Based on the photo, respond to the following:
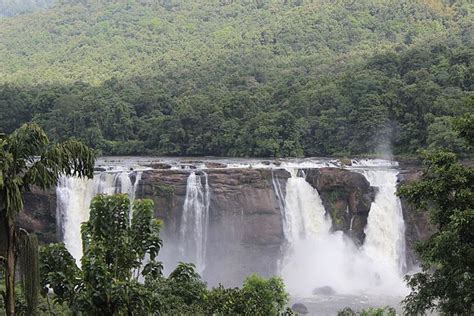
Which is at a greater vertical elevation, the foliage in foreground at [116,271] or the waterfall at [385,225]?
the foliage in foreground at [116,271]

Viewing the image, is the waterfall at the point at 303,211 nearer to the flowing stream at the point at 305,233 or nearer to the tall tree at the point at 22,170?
the flowing stream at the point at 305,233

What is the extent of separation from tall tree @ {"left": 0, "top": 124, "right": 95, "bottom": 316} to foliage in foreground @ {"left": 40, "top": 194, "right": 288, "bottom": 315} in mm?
826

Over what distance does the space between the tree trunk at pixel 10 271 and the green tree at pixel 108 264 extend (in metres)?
0.82

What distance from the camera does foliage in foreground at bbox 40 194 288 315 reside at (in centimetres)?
835

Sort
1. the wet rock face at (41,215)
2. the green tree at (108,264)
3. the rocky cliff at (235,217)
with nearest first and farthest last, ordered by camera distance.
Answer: the green tree at (108,264) → the wet rock face at (41,215) → the rocky cliff at (235,217)

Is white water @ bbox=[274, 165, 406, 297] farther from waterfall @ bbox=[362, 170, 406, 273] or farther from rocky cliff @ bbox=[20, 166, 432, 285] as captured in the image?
rocky cliff @ bbox=[20, 166, 432, 285]

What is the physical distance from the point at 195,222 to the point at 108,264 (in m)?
22.5

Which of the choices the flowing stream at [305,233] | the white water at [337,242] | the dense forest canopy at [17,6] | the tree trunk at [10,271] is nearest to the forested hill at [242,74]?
the white water at [337,242]

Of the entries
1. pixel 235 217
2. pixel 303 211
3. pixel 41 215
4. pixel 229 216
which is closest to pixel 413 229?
pixel 303 211

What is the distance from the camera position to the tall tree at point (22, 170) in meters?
7.69

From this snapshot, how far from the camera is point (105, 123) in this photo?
50.5 meters

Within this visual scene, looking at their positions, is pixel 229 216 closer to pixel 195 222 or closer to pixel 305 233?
pixel 195 222

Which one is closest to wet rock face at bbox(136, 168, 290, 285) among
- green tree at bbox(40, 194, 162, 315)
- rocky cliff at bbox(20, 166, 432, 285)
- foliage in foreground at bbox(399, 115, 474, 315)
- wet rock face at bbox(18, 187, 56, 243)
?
rocky cliff at bbox(20, 166, 432, 285)

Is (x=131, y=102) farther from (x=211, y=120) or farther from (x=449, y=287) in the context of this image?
(x=449, y=287)
